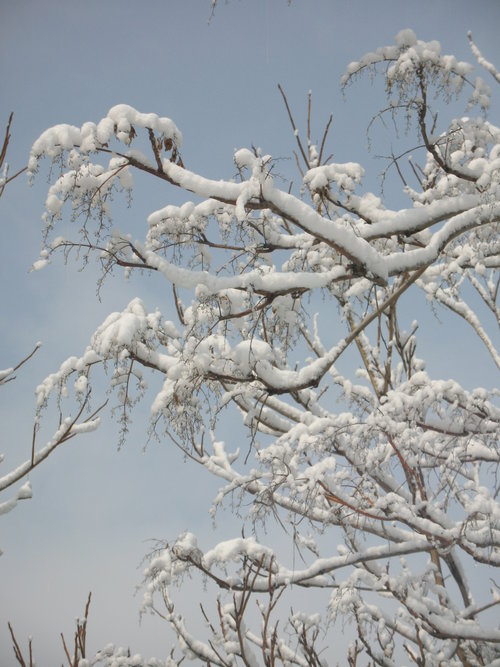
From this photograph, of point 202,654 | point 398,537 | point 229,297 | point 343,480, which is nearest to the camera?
point 229,297

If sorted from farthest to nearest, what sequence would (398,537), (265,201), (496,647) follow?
(496,647), (398,537), (265,201)

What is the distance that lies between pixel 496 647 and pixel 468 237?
384 cm

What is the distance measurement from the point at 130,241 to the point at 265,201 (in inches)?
40.2

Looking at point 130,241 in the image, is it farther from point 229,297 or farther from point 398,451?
point 398,451

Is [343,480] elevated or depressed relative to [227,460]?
depressed

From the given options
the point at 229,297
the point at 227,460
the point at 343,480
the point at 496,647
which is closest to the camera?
the point at 229,297

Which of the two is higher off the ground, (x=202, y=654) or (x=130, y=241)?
(x=130, y=241)

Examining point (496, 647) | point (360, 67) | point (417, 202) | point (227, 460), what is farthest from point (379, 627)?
point (360, 67)

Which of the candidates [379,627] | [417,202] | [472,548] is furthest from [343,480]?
[417,202]

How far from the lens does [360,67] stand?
3.53 m

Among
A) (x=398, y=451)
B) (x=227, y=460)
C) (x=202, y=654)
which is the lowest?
(x=202, y=654)

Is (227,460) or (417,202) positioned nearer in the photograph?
(417,202)

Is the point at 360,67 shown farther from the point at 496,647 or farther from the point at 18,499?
the point at 496,647

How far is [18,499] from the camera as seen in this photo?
379cm
